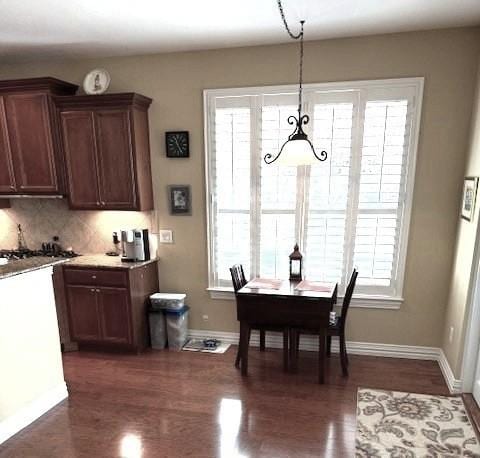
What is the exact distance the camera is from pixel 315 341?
11.7ft

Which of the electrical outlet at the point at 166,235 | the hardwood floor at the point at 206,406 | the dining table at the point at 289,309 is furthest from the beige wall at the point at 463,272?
the electrical outlet at the point at 166,235

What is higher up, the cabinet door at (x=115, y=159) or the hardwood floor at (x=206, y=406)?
the cabinet door at (x=115, y=159)

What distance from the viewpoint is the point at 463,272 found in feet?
9.36

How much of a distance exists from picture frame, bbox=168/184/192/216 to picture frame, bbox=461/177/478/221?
97.7 inches

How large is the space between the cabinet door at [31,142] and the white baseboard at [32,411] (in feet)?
6.27

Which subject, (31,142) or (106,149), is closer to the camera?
(106,149)

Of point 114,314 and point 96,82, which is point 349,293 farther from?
point 96,82

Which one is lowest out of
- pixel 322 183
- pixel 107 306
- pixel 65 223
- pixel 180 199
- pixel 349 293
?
→ pixel 107 306

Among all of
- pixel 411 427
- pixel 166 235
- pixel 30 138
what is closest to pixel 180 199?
pixel 166 235

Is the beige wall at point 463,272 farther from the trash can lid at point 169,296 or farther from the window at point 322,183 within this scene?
the trash can lid at point 169,296

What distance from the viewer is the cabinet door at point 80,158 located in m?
Result: 3.39

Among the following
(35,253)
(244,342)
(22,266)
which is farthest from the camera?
(35,253)

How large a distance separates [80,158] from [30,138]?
0.56 metres

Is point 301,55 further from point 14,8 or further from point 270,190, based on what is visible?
point 14,8
